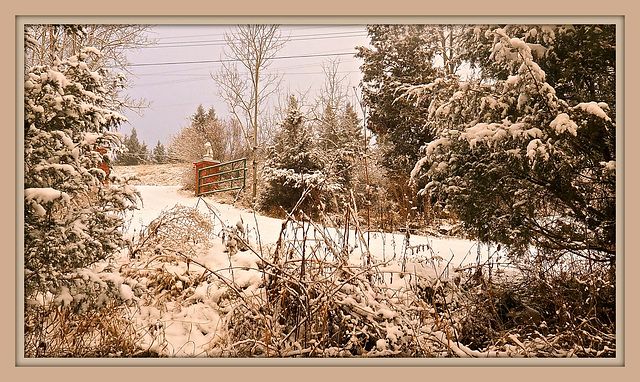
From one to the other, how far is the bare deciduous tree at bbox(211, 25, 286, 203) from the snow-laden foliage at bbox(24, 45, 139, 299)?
83 cm

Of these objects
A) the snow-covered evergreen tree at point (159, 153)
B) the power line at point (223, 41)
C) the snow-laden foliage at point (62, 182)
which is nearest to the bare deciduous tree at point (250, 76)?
the power line at point (223, 41)

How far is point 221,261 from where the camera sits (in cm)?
270

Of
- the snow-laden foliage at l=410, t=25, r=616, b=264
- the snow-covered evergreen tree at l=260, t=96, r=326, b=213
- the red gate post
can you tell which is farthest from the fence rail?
the snow-laden foliage at l=410, t=25, r=616, b=264

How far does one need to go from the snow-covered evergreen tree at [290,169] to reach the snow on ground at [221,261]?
16cm

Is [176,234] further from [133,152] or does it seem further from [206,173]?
[133,152]

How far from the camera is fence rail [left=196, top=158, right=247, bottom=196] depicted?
9.07 feet

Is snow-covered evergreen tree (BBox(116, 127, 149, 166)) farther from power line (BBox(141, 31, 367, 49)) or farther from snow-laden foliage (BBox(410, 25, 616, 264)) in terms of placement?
snow-laden foliage (BBox(410, 25, 616, 264))

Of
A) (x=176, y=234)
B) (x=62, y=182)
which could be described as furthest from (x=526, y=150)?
(x=62, y=182)

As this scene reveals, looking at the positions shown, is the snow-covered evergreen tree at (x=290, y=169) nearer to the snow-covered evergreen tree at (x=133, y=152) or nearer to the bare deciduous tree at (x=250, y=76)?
the bare deciduous tree at (x=250, y=76)

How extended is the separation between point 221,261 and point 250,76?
1306 mm

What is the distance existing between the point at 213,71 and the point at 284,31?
57 cm

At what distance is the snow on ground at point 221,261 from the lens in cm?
253
